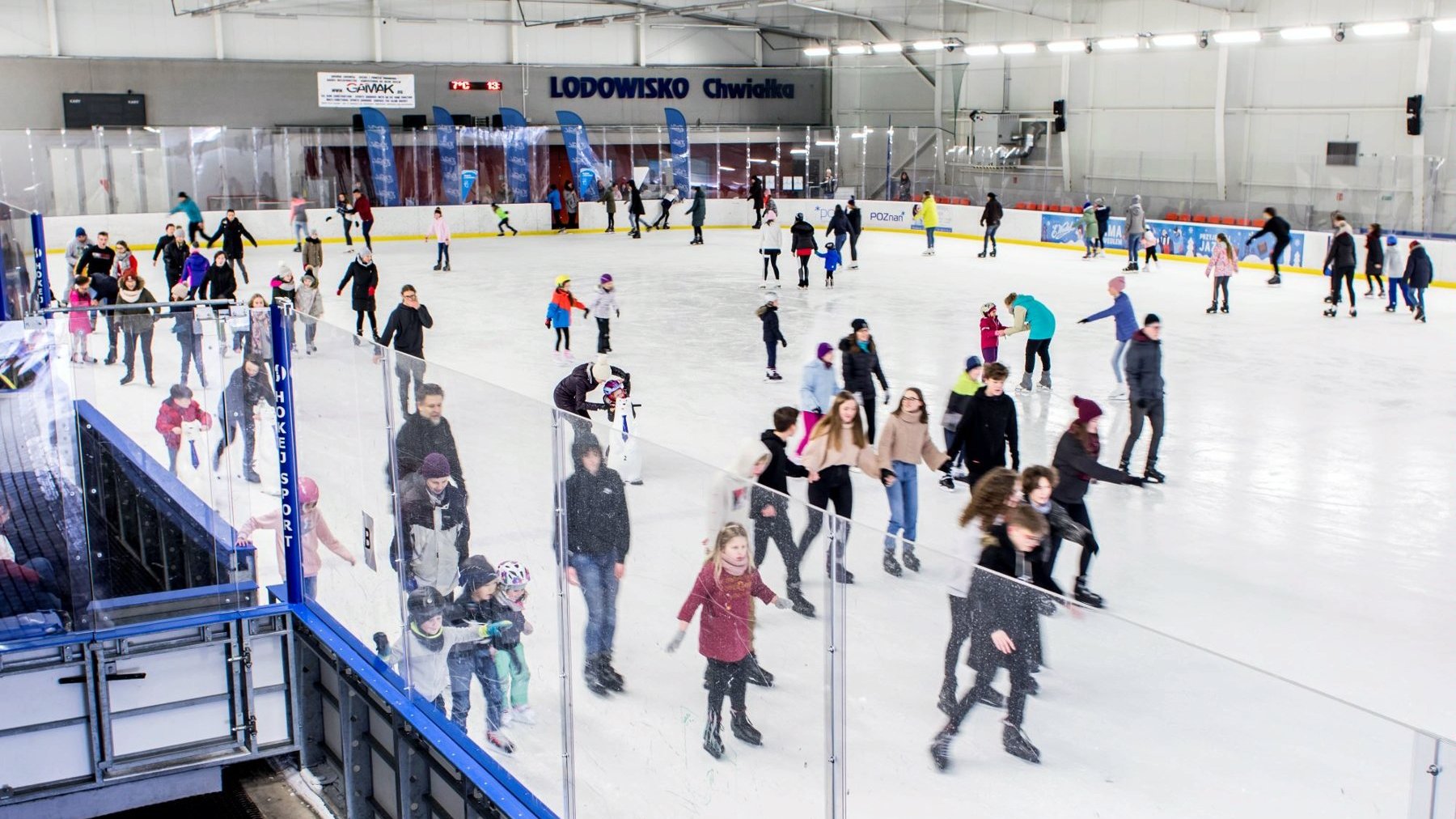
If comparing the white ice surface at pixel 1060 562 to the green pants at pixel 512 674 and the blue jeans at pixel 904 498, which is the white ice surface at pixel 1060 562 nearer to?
the green pants at pixel 512 674

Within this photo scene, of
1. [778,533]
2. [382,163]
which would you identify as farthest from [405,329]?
[382,163]

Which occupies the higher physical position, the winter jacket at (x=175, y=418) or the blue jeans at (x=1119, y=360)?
the winter jacket at (x=175, y=418)

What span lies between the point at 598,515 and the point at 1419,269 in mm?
18725

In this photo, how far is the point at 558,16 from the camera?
39.4 meters

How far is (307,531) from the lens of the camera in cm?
767

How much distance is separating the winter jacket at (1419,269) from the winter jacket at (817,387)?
43.4 ft

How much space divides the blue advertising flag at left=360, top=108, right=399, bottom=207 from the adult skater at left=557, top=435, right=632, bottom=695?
3058 cm

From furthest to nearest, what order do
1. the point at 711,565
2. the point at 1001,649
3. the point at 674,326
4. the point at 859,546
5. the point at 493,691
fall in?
1. the point at 674,326
2. the point at 493,691
3. the point at 711,565
4. the point at 859,546
5. the point at 1001,649

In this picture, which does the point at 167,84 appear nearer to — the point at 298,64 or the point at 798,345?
the point at 298,64

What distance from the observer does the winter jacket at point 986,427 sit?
895 centimetres

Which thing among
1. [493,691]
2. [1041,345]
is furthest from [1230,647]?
[1041,345]

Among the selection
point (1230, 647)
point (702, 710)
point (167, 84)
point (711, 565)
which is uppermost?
point (167, 84)

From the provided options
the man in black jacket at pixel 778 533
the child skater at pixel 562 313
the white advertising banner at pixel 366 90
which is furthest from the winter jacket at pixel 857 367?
the white advertising banner at pixel 366 90

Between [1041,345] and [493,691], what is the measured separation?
9.84 meters
